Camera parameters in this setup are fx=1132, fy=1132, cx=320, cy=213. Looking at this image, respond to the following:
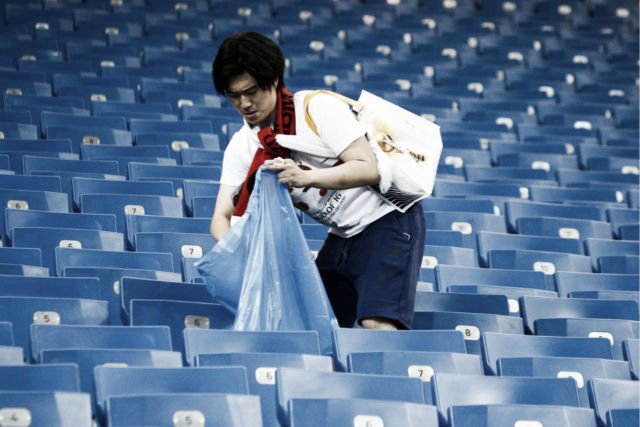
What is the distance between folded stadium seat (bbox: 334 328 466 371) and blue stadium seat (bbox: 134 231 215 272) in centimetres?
110

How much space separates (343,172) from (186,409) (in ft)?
2.58

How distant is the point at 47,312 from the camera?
3039 mm

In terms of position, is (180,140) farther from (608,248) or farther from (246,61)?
(246,61)

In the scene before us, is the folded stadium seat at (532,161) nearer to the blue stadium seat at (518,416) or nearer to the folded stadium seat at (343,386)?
the blue stadium seat at (518,416)

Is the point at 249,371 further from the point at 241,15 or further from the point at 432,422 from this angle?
the point at 241,15

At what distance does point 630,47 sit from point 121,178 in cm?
515

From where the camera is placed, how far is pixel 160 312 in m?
3.13

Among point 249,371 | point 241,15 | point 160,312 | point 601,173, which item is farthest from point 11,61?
point 249,371

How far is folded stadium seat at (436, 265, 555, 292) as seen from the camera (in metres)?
A: 4.06

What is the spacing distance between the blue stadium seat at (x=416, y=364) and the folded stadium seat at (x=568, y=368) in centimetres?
10

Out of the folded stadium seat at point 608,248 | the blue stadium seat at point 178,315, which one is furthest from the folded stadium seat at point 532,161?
the blue stadium seat at point 178,315

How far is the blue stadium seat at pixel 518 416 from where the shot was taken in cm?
258

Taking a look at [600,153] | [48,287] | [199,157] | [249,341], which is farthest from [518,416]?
[600,153]

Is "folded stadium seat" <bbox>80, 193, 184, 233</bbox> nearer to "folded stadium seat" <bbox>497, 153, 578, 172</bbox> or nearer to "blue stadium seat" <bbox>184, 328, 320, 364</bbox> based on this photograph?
"blue stadium seat" <bbox>184, 328, 320, 364</bbox>
